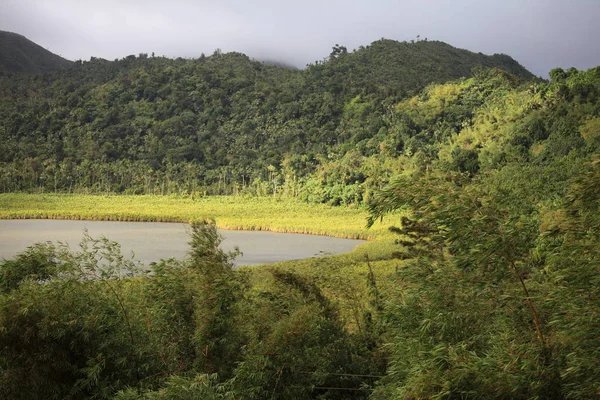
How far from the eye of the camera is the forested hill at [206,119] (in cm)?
6631

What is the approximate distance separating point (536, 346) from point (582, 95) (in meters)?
36.8

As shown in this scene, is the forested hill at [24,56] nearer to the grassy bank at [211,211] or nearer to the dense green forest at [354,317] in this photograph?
the grassy bank at [211,211]

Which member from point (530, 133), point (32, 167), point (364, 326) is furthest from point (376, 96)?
point (364, 326)

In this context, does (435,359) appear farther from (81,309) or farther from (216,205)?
(216,205)

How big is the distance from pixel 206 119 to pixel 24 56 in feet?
256

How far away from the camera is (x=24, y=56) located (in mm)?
139875

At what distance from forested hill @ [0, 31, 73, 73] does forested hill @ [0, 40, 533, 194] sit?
26160mm

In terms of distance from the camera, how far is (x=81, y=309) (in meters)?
5.93

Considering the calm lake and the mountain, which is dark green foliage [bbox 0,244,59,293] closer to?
the calm lake

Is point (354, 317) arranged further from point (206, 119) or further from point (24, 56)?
point (24, 56)

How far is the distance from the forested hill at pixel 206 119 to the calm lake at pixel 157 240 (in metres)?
21.6

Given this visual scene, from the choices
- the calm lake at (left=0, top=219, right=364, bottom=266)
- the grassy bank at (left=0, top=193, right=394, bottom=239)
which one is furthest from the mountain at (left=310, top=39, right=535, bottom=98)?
the calm lake at (left=0, top=219, right=364, bottom=266)

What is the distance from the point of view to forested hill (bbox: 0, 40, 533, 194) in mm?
66312

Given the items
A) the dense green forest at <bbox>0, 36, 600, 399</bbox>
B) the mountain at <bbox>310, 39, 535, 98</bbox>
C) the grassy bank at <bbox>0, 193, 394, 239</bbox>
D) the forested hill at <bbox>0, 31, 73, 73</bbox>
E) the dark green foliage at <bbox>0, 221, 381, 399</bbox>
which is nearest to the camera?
the dense green forest at <bbox>0, 36, 600, 399</bbox>
